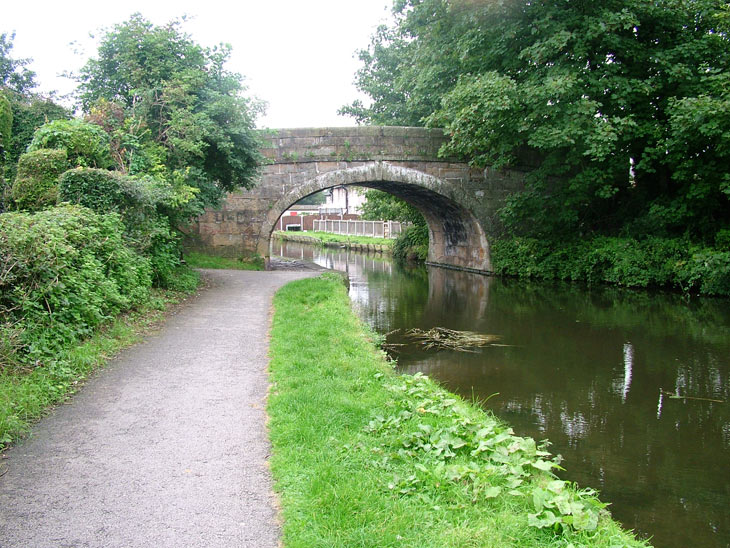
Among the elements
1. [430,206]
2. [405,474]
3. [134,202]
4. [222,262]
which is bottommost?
[405,474]

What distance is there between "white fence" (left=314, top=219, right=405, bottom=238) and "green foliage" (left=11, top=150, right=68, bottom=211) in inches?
811

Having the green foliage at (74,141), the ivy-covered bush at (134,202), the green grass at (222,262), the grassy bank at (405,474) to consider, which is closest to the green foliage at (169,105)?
the green foliage at (74,141)

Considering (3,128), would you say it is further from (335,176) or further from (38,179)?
(335,176)

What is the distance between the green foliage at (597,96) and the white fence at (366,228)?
1323cm

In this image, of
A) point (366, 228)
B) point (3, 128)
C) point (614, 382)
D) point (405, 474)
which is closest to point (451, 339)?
point (614, 382)

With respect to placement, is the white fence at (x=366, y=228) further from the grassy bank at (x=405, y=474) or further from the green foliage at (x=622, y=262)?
the grassy bank at (x=405, y=474)

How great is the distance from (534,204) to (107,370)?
1258cm

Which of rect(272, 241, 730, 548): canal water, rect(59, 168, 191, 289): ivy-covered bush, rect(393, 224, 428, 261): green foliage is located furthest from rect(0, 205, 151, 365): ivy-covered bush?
rect(393, 224, 428, 261): green foliage

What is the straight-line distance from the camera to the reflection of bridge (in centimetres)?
1582

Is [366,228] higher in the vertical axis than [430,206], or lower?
lower

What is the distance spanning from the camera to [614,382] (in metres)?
6.80

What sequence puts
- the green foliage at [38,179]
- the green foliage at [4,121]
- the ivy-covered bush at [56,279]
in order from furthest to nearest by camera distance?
the green foliage at [4,121] < the green foliage at [38,179] < the ivy-covered bush at [56,279]

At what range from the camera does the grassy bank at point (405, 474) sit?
277cm

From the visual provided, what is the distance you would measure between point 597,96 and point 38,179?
11332 millimetres
